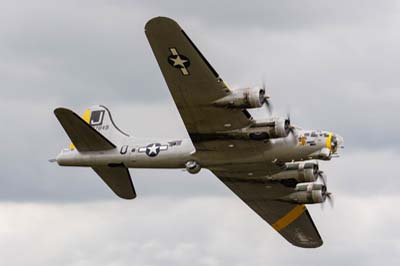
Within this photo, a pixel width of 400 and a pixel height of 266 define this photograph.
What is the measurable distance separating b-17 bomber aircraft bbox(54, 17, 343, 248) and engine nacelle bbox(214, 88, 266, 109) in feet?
0.14

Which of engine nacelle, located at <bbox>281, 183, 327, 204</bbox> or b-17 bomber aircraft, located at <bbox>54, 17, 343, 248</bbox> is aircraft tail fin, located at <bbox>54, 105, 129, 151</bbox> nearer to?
b-17 bomber aircraft, located at <bbox>54, 17, 343, 248</bbox>

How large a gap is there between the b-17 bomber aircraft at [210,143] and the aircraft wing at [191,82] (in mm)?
39

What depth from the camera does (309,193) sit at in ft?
184

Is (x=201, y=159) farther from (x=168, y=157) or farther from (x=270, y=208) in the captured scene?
(x=270, y=208)

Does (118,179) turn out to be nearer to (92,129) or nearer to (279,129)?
(92,129)

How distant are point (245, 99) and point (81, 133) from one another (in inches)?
348

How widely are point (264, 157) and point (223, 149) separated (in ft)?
6.21

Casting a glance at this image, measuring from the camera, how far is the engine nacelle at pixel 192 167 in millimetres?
50938

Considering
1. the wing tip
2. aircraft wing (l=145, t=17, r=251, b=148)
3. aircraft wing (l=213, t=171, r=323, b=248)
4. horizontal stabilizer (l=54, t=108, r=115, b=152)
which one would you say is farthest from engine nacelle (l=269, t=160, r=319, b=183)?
the wing tip

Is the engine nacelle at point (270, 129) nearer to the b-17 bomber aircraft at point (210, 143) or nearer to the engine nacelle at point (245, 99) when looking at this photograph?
the b-17 bomber aircraft at point (210, 143)

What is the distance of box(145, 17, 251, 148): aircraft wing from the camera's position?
44719mm

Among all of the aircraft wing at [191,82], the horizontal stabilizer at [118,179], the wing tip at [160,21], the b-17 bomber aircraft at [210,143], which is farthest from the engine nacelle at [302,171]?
the wing tip at [160,21]

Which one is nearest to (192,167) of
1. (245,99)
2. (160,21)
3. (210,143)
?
(210,143)

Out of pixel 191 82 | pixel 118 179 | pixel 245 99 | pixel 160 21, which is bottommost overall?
pixel 118 179
